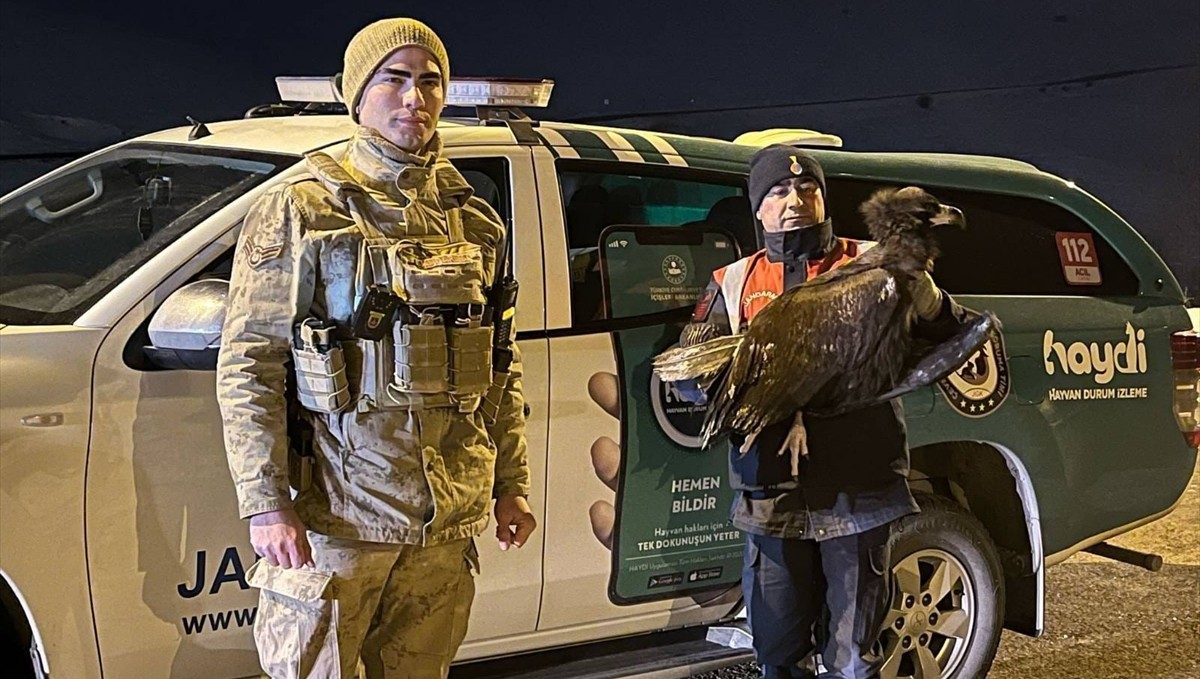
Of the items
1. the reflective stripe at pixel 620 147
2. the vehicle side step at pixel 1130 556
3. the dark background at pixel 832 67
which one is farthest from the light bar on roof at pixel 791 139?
the dark background at pixel 832 67

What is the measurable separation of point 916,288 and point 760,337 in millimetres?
385

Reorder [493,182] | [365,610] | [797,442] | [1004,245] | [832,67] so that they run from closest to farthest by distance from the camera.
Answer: [365,610]
[797,442]
[493,182]
[1004,245]
[832,67]

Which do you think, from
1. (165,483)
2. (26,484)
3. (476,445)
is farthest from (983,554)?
(26,484)

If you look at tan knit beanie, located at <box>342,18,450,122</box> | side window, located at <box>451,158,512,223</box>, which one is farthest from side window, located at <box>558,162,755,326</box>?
tan knit beanie, located at <box>342,18,450,122</box>

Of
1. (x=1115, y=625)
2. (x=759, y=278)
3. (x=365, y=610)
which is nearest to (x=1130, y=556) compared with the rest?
(x=1115, y=625)

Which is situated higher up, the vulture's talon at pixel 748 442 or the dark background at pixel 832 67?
the dark background at pixel 832 67

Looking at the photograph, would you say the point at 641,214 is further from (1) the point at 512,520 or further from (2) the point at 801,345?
(1) the point at 512,520

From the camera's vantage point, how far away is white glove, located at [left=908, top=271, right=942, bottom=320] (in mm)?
2779

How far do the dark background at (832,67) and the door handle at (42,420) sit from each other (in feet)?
15.1

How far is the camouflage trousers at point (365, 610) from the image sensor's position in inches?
88.0

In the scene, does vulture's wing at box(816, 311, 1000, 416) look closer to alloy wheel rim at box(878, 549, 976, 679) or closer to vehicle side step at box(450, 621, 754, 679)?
alloy wheel rim at box(878, 549, 976, 679)

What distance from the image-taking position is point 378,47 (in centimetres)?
221

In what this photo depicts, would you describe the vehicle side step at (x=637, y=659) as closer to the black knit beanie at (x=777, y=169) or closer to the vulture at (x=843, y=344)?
the vulture at (x=843, y=344)

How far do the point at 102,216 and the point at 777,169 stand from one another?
1.76 m
